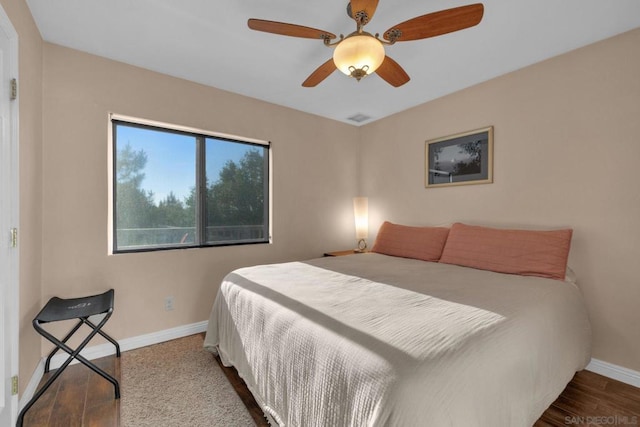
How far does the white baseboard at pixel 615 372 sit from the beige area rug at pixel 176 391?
250 centimetres

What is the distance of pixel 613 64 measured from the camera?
208 cm

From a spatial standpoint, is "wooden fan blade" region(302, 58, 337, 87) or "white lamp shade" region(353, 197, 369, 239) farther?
"white lamp shade" region(353, 197, 369, 239)

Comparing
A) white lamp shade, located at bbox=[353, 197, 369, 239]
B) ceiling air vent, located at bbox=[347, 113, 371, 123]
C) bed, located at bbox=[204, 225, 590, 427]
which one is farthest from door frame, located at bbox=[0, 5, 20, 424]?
white lamp shade, located at bbox=[353, 197, 369, 239]

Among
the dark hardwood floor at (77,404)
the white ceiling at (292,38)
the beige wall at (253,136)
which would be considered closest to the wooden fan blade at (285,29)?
the white ceiling at (292,38)

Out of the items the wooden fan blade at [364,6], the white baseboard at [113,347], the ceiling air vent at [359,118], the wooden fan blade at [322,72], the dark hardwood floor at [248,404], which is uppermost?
the ceiling air vent at [359,118]

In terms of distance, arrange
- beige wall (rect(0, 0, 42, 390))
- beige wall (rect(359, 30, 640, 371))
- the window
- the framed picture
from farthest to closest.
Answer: the framed picture
the window
beige wall (rect(359, 30, 640, 371))
beige wall (rect(0, 0, 42, 390))

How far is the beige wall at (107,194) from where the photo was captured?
85.4 inches

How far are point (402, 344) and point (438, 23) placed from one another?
63.0 inches

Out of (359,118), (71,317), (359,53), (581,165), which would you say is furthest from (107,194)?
(581,165)

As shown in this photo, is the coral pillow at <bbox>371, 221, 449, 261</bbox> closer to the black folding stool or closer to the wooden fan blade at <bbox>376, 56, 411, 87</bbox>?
the wooden fan blade at <bbox>376, 56, 411, 87</bbox>

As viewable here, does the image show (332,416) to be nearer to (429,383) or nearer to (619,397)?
(429,383)

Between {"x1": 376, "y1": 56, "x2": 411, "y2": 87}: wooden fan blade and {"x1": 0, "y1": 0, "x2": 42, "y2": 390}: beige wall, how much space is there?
2.09 m

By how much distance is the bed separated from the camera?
950 mm

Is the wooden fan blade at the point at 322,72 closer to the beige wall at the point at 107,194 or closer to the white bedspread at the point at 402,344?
the beige wall at the point at 107,194
